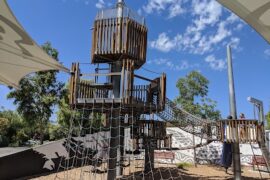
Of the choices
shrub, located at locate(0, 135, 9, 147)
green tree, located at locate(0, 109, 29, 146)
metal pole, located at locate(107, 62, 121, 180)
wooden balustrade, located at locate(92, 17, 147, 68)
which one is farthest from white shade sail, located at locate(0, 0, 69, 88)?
green tree, located at locate(0, 109, 29, 146)

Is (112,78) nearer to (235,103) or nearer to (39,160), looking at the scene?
(235,103)

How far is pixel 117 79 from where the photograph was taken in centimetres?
1067

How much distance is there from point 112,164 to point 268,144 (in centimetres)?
559

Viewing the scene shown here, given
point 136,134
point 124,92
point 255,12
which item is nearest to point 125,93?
point 124,92

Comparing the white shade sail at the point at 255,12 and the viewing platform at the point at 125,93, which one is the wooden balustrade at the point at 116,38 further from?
the white shade sail at the point at 255,12

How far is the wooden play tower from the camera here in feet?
32.5

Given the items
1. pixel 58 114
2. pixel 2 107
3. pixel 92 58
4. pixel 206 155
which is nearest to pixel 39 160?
pixel 92 58

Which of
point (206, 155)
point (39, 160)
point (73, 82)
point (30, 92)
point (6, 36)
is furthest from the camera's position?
point (30, 92)

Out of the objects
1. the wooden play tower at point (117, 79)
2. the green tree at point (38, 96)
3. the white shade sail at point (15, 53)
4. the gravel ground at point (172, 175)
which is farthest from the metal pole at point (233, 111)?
the green tree at point (38, 96)

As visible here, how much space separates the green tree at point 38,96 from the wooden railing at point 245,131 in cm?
1271

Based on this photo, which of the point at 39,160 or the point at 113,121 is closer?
the point at 113,121

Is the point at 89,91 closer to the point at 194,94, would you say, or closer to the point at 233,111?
the point at 233,111

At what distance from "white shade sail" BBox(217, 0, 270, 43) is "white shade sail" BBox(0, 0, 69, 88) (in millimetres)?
3466

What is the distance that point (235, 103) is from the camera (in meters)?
10.9
